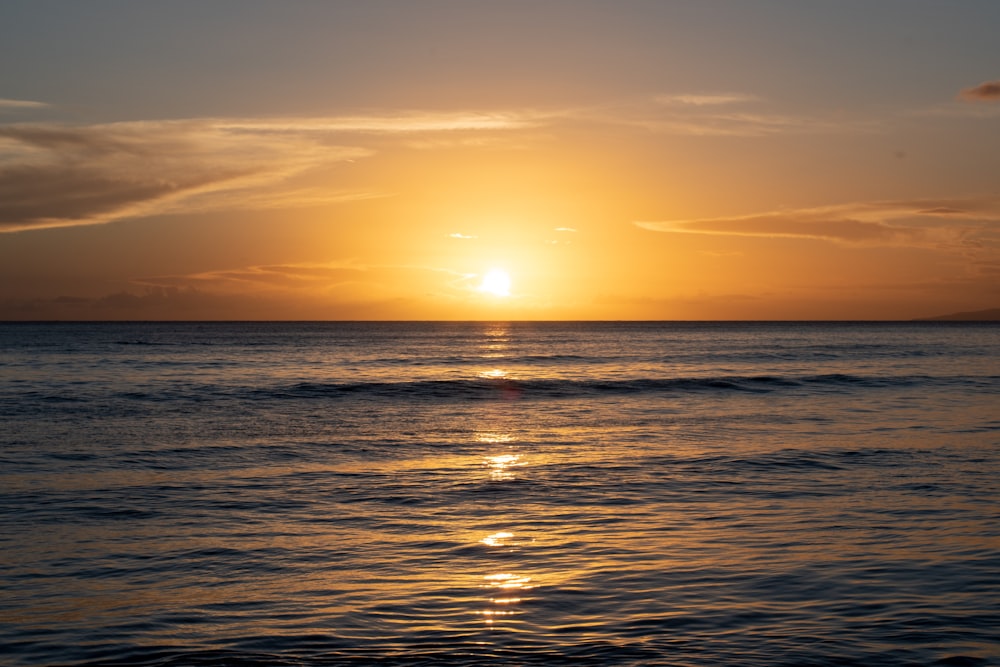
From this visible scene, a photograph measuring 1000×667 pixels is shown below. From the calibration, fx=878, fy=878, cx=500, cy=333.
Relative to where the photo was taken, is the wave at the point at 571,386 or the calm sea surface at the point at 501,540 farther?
the wave at the point at 571,386

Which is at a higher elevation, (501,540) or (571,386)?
(501,540)

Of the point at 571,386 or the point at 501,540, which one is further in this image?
the point at 571,386

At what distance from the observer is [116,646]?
8.68m

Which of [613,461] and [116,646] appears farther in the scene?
[613,461]

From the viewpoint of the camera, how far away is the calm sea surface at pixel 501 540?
8.73 m

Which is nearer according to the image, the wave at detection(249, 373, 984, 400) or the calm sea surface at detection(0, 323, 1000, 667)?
the calm sea surface at detection(0, 323, 1000, 667)

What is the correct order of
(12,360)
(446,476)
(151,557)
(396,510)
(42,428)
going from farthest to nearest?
(12,360)
(42,428)
(446,476)
(396,510)
(151,557)

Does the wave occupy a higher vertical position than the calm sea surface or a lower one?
lower

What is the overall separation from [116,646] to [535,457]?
13970 millimetres

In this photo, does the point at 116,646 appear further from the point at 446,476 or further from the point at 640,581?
the point at 446,476

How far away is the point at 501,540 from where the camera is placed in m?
12.9

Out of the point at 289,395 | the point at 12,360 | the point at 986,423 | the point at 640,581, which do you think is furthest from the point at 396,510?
the point at 12,360

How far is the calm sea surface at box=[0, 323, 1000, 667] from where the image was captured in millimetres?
8734

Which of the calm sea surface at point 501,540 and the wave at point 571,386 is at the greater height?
the calm sea surface at point 501,540
